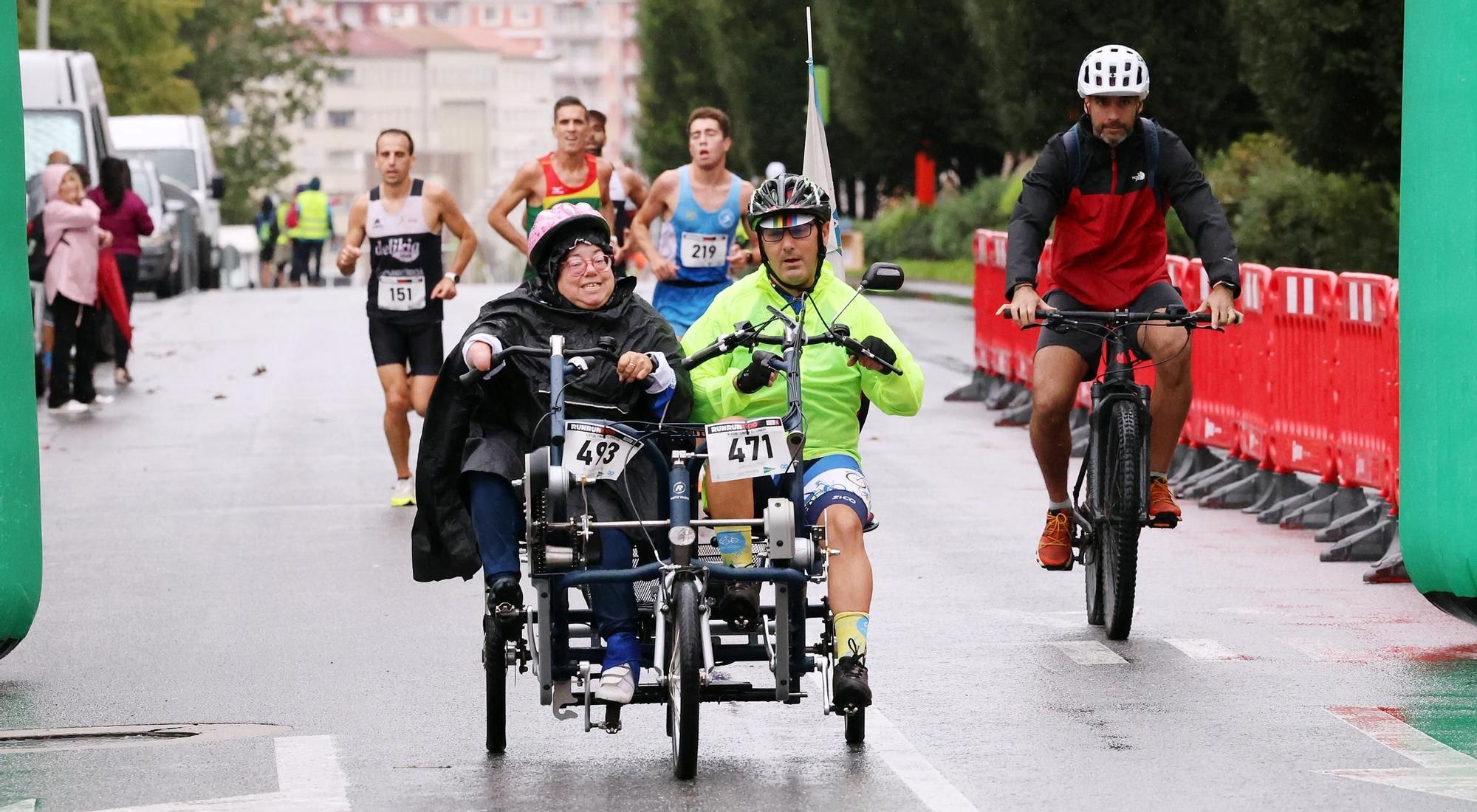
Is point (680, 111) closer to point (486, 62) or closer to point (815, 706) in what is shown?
point (815, 706)

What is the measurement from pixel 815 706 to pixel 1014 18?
81.6 feet

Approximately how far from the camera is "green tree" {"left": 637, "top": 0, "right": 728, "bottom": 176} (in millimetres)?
67688

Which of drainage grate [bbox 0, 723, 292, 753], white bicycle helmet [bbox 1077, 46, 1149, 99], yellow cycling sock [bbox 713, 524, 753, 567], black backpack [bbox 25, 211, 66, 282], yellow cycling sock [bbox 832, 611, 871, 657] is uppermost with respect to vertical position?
white bicycle helmet [bbox 1077, 46, 1149, 99]

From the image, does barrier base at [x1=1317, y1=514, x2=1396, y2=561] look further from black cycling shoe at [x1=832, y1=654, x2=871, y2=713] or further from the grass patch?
the grass patch

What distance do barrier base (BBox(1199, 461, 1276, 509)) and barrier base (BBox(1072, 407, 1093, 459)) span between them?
4.45 ft

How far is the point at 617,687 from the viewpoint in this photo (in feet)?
22.7

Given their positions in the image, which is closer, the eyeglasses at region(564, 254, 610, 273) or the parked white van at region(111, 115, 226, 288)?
the eyeglasses at region(564, 254, 610, 273)

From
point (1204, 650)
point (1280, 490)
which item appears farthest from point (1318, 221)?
point (1204, 650)

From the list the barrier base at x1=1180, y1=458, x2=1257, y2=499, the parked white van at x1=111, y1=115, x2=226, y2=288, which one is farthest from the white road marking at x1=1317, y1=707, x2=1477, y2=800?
the parked white van at x1=111, y1=115, x2=226, y2=288

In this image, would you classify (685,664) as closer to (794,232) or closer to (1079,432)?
(794,232)

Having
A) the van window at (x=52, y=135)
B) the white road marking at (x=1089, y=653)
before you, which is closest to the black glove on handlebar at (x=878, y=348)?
the white road marking at (x=1089, y=653)

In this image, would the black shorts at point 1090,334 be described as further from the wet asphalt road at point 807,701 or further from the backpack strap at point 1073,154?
the wet asphalt road at point 807,701

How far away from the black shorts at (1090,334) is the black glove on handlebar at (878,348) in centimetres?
240

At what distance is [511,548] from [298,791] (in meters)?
0.86
